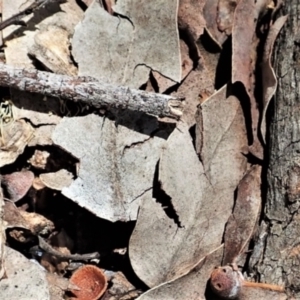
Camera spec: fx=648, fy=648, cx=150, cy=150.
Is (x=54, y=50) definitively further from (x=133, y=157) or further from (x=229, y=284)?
(x=229, y=284)

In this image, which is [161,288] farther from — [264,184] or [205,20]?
[205,20]

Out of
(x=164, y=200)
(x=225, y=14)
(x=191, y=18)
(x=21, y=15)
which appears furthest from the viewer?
(x=225, y=14)

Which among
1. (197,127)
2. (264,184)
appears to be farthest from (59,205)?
(264,184)

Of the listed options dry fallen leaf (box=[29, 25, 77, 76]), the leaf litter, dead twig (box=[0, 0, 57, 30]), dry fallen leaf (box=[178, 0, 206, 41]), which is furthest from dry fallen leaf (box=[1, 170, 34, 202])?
dry fallen leaf (box=[178, 0, 206, 41])

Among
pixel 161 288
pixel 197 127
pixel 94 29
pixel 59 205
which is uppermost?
pixel 94 29

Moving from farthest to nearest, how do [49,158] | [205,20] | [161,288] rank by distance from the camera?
1. [205,20]
2. [49,158]
3. [161,288]

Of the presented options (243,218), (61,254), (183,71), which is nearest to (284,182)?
(243,218)
